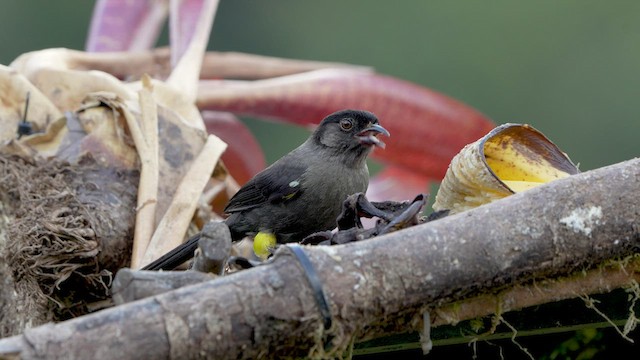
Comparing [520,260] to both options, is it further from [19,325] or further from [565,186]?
[19,325]

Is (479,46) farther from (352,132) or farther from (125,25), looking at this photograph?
(352,132)

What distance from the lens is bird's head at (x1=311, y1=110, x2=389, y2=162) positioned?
4742 mm

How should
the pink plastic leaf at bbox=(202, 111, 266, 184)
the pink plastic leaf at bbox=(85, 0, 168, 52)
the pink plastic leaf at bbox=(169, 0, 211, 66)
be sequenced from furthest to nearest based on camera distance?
1. the pink plastic leaf at bbox=(85, 0, 168, 52)
2. the pink plastic leaf at bbox=(202, 111, 266, 184)
3. the pink plastic leaf at bbox=(169, 0, 211, 66)

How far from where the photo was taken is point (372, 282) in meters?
2.53

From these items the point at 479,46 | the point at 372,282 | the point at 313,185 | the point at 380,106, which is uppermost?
the point at 372,282

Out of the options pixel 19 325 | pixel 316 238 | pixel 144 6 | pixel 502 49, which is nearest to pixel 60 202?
pixel 19 325

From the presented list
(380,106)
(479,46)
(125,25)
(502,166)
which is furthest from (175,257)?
(479,46)

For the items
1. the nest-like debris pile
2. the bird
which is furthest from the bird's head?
the nest-like debris pile

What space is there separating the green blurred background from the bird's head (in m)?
8.01

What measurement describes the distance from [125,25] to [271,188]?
63.0 inches

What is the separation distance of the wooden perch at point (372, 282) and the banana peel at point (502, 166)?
390 millimetres

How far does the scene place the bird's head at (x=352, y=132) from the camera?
4742mm

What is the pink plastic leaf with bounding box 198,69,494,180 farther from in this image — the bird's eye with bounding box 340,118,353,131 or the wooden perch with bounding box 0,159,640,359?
the wooden perch with bounding box 0,159,640,359

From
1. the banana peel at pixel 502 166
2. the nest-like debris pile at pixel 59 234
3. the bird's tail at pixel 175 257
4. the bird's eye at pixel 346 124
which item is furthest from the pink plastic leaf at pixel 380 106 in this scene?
the banana peel at pixel 502 166
